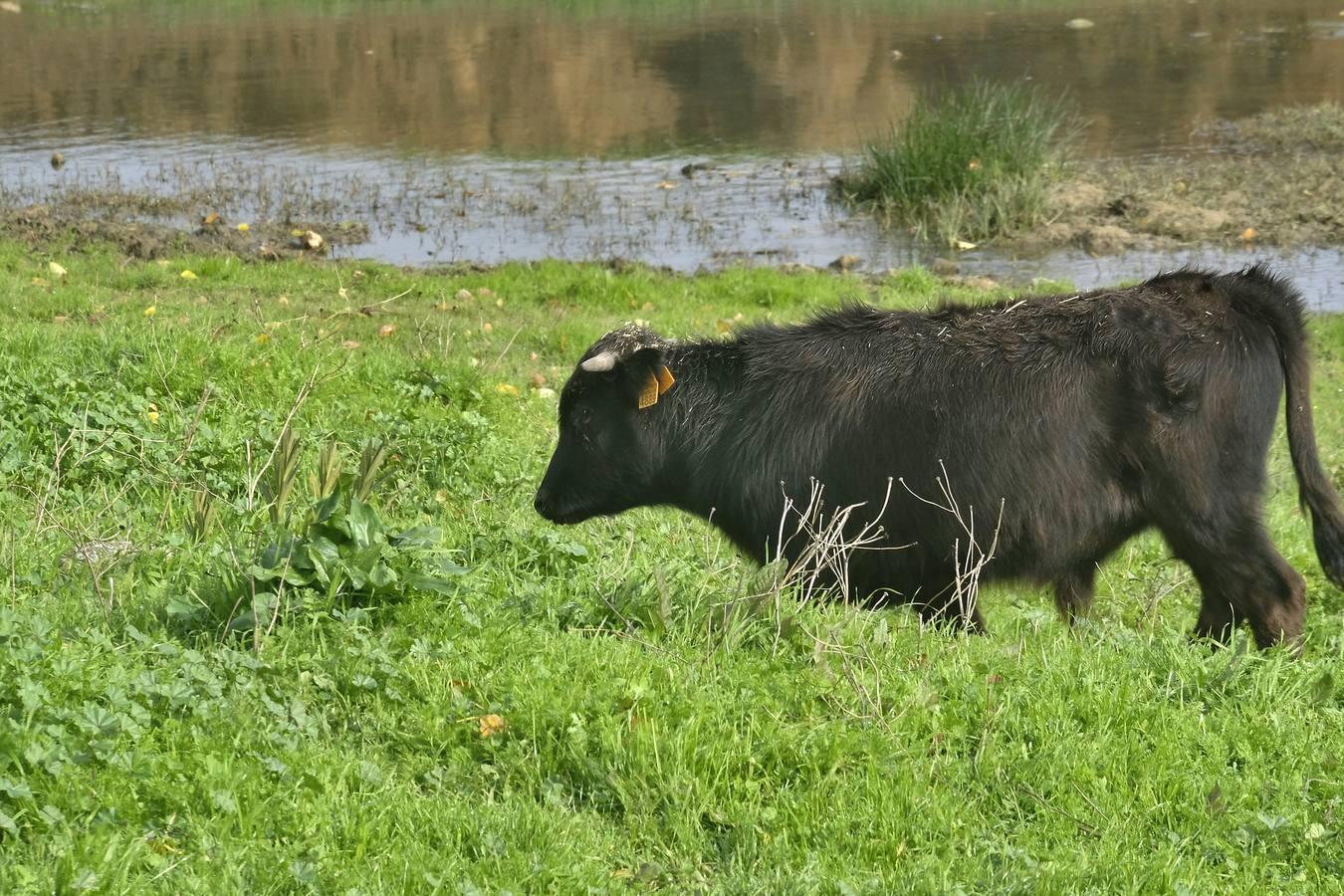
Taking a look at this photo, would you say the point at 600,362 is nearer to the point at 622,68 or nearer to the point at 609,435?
the point at 609,435

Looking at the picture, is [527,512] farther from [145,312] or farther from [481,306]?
[481,306]

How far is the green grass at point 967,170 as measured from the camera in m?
15.2

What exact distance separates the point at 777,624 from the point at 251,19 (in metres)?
30.3

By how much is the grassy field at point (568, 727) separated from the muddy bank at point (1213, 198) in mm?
9669

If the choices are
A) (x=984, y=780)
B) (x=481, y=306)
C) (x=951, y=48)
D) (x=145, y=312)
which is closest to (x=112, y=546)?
(x=984, y=780)

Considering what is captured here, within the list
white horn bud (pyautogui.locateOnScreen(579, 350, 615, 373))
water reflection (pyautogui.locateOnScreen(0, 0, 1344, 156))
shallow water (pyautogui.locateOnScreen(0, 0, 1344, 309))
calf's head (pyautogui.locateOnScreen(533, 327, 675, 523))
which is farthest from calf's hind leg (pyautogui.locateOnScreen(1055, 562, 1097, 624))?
water reflection (pyautogui.locateOnScreen(0, 0, 1344, 156))

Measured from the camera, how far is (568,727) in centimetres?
393

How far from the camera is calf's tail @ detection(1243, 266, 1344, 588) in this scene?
17.5 feet

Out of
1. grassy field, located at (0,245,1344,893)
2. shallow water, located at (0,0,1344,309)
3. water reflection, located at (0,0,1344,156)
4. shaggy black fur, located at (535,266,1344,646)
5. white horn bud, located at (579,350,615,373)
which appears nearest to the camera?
grassy field, located at (0,245,1344,893)

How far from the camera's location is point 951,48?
27.0m

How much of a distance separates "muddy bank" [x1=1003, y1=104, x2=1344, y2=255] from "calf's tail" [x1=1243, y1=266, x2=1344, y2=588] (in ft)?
31.0

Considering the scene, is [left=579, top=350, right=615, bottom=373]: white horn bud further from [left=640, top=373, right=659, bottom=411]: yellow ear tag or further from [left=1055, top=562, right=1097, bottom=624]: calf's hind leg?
[left=1055, top=562, right=1097, bottom=624]: calf's hind leg

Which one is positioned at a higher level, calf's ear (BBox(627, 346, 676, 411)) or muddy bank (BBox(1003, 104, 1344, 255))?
calf's ear (BBox(627, 346, 676, 411))

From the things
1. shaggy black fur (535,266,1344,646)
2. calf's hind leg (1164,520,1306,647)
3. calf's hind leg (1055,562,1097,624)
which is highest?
shaggy black fur (535,266,1344,646)
